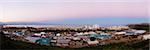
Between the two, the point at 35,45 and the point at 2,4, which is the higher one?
the point at 2,4

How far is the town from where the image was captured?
4.33 m

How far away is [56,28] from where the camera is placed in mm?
4348

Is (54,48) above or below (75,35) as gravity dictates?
below

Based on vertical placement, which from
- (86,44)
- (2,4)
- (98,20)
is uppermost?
(2,4)

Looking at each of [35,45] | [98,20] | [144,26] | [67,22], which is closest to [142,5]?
[144,26]

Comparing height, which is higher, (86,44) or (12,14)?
(12,14)

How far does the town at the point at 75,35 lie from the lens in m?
4.33

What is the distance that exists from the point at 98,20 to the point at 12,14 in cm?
98

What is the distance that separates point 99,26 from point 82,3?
330 millimetres

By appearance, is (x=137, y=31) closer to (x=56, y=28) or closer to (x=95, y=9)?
(x=95, y=9)

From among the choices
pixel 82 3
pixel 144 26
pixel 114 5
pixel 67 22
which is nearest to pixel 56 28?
pixel 67 22

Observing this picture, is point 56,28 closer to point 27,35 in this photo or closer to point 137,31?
point 27,35

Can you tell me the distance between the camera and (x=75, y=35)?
435cm

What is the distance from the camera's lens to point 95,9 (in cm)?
425
